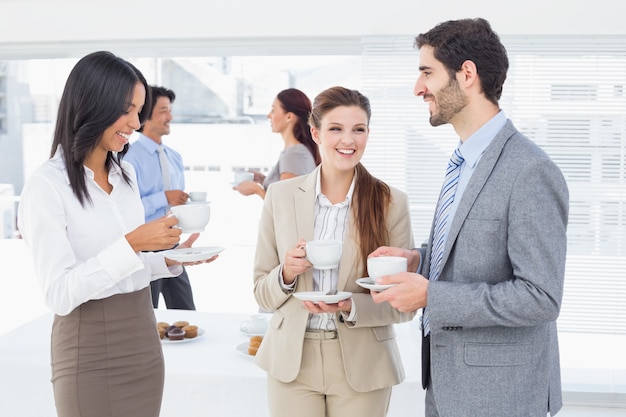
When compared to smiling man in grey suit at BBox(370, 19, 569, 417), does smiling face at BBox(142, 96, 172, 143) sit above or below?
above

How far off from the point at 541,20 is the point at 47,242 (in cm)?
371

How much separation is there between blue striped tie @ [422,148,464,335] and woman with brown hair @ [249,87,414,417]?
0.28 m

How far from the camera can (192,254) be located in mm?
1860

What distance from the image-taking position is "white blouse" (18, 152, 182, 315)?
172 cm

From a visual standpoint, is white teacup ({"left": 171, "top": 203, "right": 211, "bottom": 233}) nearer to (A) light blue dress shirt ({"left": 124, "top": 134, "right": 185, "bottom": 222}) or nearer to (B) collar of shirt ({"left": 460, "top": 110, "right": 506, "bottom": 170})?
(B) collar of shirt ({"left": 460, "top": 110, "right": 506, "bottom": 170})

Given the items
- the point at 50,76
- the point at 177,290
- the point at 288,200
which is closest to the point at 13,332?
the point at 177,290


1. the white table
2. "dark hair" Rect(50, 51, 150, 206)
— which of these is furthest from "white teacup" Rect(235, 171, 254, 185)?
"dark hair" Rect(50, 51, 150, 206)

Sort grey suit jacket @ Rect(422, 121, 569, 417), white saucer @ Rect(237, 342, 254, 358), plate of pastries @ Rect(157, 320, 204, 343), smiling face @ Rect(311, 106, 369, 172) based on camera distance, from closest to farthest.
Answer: grey suit jacket @ Rect(422, 121, 569, 417), smiling face @ Rect(311, 106, 369, 172), white saucer @ Rect(237, 342, 254, 358), plate of pastries @ Rect(157, 320, 204, 343)

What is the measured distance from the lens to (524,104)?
→ 4605 millimetres

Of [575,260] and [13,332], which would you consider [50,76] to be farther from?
[575,260]

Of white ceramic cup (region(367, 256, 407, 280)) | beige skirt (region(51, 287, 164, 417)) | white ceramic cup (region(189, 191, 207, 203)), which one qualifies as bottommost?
beige skirt (region(51, 287, 164, 417))

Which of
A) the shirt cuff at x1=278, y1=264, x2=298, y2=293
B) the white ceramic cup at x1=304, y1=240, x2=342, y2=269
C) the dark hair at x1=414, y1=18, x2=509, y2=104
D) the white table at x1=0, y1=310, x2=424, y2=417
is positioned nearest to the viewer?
the dark hair at x1=414, y1=18, x2=509, y2=104

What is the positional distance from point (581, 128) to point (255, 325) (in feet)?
9.36

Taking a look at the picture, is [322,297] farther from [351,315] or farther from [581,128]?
[581,128]
